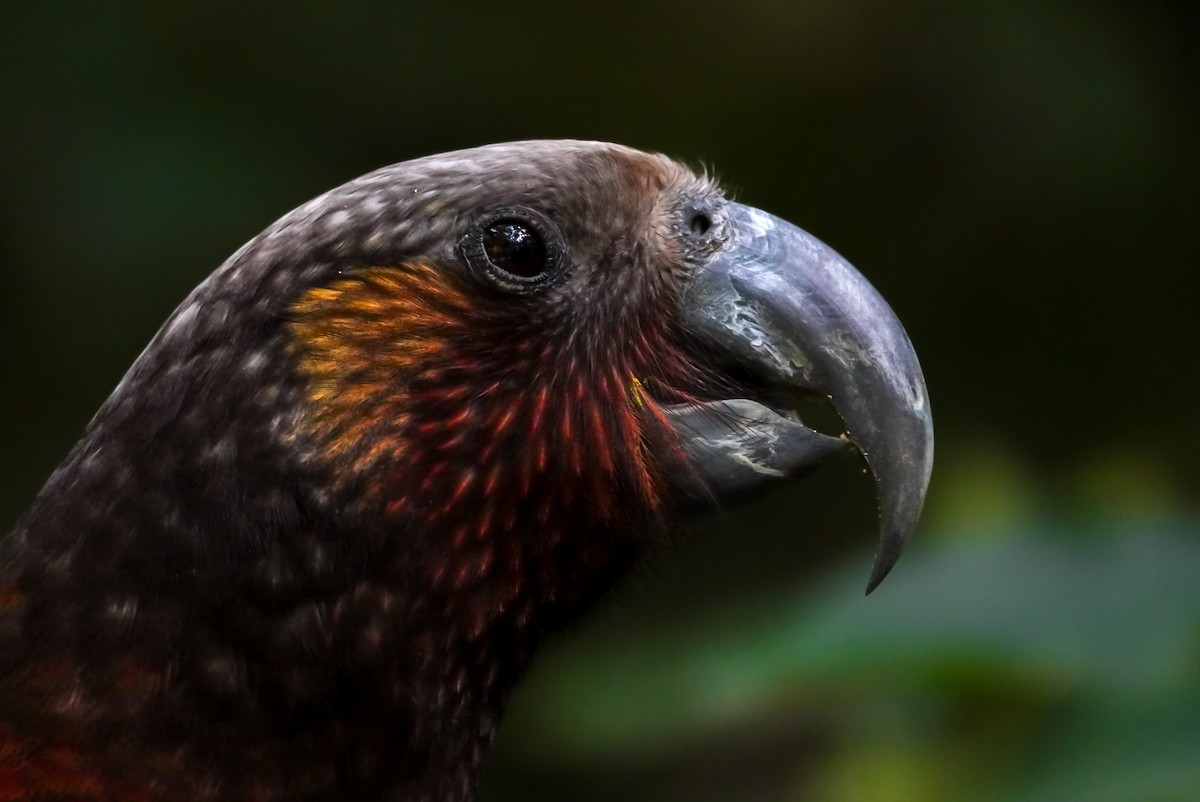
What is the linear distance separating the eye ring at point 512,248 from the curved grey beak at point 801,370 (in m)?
0.21

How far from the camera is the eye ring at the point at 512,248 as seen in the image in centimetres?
179

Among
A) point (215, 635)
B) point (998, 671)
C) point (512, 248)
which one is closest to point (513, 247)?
point (512, 248)

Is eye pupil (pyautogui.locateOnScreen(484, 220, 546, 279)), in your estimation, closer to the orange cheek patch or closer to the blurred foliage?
the orange cheek patch

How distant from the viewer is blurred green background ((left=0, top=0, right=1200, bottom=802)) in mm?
2908

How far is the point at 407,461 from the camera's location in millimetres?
1758

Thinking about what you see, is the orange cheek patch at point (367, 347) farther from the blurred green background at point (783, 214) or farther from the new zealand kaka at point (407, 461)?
the blurred green background at point (783, 214)

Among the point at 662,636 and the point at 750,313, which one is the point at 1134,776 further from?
the point at 662,636

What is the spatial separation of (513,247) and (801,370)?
0.39 metres

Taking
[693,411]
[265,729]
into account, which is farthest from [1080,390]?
[265,729]

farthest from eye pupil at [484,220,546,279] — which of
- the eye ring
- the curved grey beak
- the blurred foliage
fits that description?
the blurred foliage

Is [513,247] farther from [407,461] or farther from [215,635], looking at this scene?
[215,635]

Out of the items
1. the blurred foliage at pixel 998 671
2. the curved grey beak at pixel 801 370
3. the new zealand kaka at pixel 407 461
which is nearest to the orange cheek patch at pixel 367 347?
the new zealand kaka at pixel 407 461

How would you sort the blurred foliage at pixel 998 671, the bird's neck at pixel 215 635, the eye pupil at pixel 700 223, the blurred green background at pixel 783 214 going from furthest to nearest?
1. the blurred green background at pixel 783 214
2. the blurred foliage at pixel 998 671
3. the eye pupil at pixel 700 223
4. the bird's neck at pixel 215 635

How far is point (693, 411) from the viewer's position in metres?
1.87
